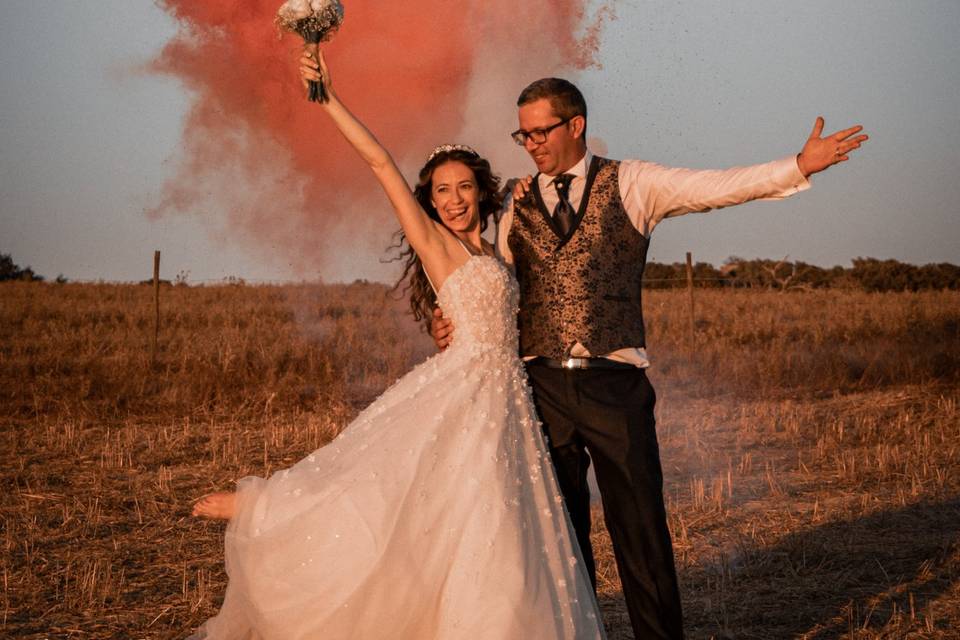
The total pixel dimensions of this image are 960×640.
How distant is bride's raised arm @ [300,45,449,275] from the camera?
4.26m

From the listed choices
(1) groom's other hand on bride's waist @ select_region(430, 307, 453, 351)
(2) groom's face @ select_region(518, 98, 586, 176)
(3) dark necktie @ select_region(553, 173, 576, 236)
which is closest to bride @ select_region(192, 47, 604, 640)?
(1) groom's other hand on bride's waist @ select_region(430, 307, 453, 351)

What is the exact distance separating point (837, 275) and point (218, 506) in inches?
1683

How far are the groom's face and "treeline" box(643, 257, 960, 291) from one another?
3484 cm

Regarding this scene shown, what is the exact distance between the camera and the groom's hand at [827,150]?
390 centimetres

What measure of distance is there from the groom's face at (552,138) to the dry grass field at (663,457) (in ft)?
8.53

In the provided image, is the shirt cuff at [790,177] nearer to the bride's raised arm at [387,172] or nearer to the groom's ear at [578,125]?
the groom's ear at [578,125]

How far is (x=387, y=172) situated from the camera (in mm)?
4492

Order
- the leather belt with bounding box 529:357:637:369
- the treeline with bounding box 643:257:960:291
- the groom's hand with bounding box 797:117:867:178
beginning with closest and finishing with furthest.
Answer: the groom's hand with bounding box 797:117:867:178 < the leather belt with bounding box 529:357:637:369 < the treeline with bounding box 643:257:960:291

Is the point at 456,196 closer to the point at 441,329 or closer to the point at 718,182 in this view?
the point at 441,329

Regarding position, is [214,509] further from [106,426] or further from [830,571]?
[106,426]

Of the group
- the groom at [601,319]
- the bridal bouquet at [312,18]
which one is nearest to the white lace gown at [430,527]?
the groom at [601,319]

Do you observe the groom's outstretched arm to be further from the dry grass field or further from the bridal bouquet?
the dry grass field

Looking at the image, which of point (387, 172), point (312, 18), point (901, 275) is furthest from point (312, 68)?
point (901, 275)

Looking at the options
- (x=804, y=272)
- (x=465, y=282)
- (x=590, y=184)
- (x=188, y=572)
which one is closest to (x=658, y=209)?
(x=590, y=184)
